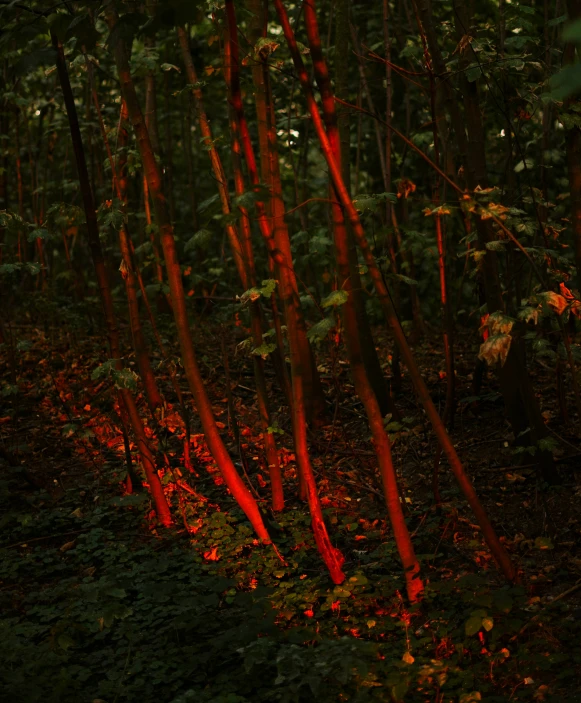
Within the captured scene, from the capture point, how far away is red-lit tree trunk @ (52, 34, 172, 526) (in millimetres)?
5074

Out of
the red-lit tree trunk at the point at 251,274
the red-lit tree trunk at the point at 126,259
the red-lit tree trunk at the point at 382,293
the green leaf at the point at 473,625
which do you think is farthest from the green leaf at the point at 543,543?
the red-lit tree trunk at the point at 126,259

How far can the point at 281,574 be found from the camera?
4609 millimetres

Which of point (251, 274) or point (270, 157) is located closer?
point (270, 157)

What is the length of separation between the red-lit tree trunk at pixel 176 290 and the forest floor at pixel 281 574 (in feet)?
1.14

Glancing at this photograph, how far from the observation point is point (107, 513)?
568 centimetres

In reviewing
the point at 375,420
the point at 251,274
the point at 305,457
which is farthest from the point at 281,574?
the point at 251,274

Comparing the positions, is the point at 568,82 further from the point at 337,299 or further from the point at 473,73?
the point at 473,73

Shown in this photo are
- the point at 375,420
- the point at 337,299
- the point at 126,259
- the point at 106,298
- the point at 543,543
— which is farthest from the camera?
the point at 126,259

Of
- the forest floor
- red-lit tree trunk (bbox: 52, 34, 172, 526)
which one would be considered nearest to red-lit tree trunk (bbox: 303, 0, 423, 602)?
the forest floor

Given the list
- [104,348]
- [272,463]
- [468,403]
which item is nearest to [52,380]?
[104,348]

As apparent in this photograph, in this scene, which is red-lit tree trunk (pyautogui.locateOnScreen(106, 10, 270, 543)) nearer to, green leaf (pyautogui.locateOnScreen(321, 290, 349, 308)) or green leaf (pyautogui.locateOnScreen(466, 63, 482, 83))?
green leaf (pyautogui.locateOnScreen(321, 290, 349, 308))

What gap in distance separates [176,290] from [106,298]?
82cm

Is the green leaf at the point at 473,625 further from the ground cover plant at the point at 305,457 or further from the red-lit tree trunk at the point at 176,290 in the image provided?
the red-lit tree trunk at the point at 176,290

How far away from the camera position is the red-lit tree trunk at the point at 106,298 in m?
5.07
